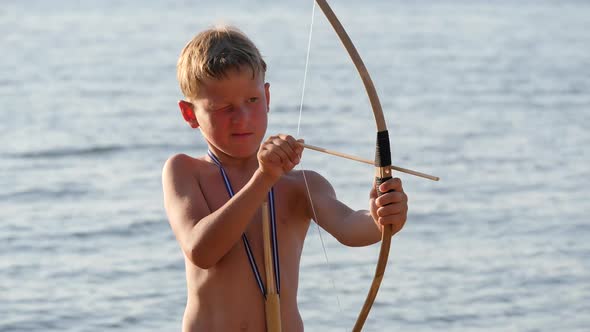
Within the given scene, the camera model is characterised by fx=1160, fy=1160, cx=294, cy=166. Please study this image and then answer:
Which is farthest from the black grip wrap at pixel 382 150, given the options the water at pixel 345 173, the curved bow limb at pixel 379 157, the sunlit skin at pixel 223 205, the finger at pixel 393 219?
the water at pixel 345 173

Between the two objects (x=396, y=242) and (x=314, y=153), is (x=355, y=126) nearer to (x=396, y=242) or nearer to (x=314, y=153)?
(x=314, y=153)

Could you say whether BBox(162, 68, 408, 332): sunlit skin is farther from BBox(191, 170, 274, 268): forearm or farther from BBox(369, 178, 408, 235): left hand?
BBox(369, 178, 408, 235): left hand

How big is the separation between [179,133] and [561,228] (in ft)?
12.6

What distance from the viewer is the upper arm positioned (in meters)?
2.73

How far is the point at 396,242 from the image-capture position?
605 cm

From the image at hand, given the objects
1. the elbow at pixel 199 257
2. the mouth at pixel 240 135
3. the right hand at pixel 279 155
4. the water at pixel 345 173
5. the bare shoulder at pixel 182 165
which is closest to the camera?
the right hand at pixel 279 155

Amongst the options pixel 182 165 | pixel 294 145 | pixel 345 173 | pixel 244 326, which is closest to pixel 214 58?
pixel 182 165

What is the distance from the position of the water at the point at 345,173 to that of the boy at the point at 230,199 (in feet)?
6.85

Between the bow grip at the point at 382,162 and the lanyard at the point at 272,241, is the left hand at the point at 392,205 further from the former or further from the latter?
the lanyard at the point at 272,241

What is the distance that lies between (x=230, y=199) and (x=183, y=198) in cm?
18

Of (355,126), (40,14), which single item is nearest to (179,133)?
(355,126)

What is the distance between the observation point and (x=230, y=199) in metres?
2.68

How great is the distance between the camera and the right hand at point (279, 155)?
2.43 m

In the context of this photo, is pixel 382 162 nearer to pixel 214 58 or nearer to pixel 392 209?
pixel 392 209
